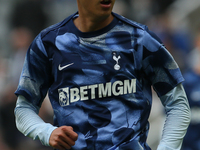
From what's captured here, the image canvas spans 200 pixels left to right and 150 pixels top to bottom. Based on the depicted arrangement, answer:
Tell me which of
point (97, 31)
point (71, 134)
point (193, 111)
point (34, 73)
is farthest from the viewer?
point (193, 111)

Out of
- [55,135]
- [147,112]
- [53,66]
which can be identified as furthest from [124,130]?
[53,66]

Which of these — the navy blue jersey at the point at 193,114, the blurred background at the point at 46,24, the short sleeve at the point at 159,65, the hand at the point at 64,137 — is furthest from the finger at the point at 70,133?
the blurred background at the point at 46,24

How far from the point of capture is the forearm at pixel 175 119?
255cm

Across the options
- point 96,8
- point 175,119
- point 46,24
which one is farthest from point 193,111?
point 96,8

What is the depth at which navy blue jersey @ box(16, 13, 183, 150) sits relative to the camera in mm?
2525

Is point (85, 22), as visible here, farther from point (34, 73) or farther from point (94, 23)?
point (34, 73)

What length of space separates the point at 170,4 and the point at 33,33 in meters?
2.21

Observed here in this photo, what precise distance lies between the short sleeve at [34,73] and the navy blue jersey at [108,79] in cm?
3

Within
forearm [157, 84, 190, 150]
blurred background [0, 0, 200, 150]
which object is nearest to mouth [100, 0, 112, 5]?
forearm [157, 84, 190, 150]

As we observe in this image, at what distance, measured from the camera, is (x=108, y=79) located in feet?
8.41

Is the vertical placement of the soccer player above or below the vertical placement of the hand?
below

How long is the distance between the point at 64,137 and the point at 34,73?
60cm

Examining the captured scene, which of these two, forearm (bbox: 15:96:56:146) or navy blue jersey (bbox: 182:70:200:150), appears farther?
navy blue jersey (bbox: 182:70:200:150)

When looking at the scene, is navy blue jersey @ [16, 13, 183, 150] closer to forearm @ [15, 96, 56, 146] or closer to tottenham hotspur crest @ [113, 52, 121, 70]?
tottenham hotspur crest @ [113, 52, 121, 70]
